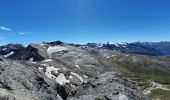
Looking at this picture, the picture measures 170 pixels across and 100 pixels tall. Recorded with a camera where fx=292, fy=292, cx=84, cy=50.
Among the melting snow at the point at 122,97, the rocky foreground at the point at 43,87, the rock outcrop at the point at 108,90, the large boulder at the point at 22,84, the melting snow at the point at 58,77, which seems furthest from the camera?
the melting snow at the point at 58,77

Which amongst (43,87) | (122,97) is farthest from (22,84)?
(122,97)

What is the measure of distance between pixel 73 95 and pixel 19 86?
11.2 feet

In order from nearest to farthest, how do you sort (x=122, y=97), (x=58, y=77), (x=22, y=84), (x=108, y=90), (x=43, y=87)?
(x=122, y=97), (x=22, y=84), (x=108, y=90), (x=43, y=87), (x=58, y=77)

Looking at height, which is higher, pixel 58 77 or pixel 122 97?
pixel 122 97

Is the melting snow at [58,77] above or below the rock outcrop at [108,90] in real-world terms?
below

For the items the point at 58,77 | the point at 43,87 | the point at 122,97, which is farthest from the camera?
the point at 58,77

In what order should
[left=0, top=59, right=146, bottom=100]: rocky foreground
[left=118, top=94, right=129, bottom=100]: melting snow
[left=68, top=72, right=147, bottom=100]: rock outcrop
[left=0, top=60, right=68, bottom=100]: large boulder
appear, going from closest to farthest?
[left=0, top=60, right=68, bottom=100]: large boulder
[left=0, top=59, right=146, bottom=100]: rocky foreground
[left=118, top=94, right=129, bottom=100]: melting snow
[left=68, top=72, right=147, bottom=100]: rock outcrop

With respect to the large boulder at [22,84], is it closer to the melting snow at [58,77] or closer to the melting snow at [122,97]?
the melting snow at [122,97]

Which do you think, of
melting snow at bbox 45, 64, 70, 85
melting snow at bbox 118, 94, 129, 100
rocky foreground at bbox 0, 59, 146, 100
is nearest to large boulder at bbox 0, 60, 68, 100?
rocky foreground at bbox 0, 59, 146, 100

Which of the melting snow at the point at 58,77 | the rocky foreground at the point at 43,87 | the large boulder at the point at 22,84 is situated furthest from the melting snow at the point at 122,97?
the melting snow at the point at 58,77

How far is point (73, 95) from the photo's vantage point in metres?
16.2

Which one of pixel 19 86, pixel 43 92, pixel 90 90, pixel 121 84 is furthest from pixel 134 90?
pixel 19 86

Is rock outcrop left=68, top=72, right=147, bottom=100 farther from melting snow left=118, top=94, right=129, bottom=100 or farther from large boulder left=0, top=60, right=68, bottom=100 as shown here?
large boulder left=0, top=60, right=68, bottom=100

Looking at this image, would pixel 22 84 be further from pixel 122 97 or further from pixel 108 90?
pixel 122 97
